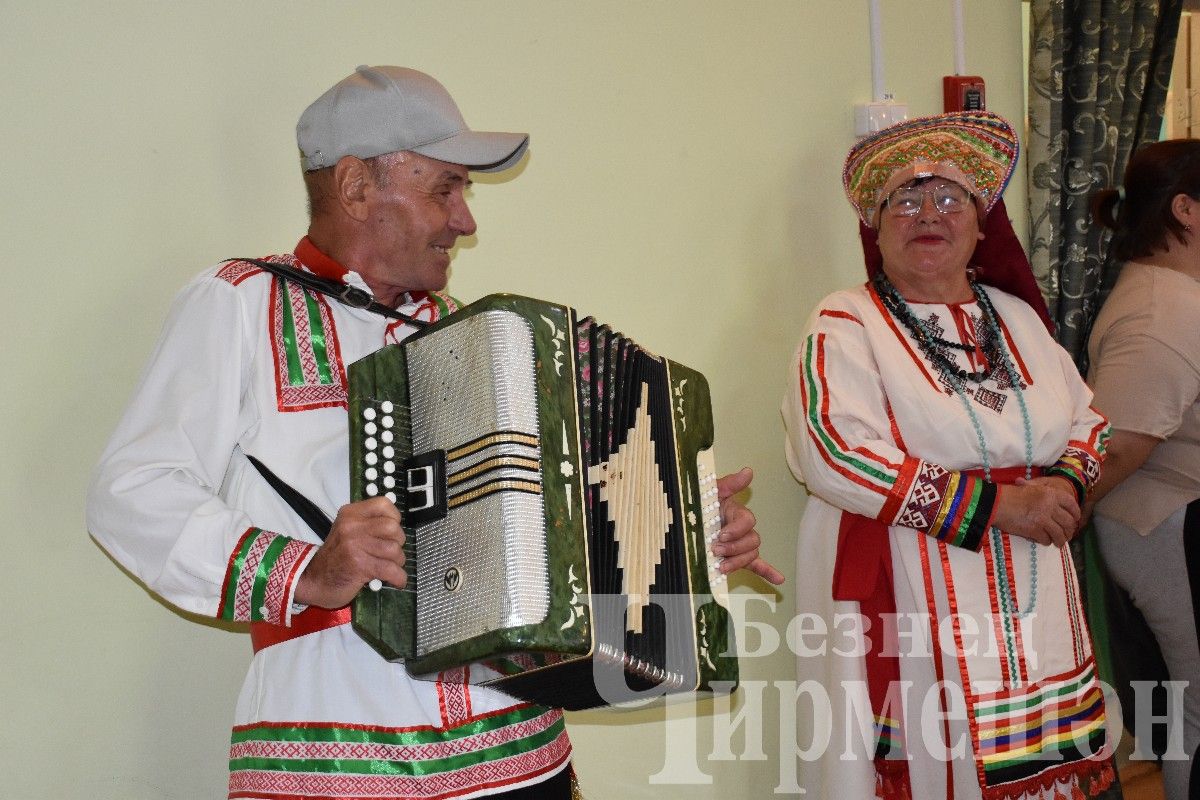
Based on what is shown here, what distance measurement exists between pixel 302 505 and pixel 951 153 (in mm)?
1764

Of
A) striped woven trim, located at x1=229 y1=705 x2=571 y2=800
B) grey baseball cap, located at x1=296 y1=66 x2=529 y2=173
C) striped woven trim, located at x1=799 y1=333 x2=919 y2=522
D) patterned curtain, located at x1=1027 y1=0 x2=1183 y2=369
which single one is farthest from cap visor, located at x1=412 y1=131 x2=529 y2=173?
patterned curtain, located at x1=1027 y1=0 x2=1183 y2=369

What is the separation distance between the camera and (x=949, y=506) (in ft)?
8.17

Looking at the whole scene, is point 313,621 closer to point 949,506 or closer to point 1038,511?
point 949,506

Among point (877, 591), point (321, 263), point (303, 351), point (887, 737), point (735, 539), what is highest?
point (321, 263)

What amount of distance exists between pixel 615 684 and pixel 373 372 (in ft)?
1.68

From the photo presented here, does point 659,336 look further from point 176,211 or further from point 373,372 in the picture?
point 373,372

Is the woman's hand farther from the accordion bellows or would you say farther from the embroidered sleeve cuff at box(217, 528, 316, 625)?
the embroidered sleeve cuff at box(217, 528, 316, 625)

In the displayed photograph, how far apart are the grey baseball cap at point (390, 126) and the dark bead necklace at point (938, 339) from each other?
3.78 ft

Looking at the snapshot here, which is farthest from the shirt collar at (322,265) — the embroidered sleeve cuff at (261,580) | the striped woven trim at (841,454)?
the striped woven trim at (841,454)

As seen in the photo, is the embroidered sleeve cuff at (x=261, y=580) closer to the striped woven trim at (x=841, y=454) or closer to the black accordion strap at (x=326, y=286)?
the black accordion strap at (x=326, y=286)

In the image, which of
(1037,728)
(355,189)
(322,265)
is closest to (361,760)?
(322,265)

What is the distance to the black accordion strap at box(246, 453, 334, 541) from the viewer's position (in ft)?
5.44

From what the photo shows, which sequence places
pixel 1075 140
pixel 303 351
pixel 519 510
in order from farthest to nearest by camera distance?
pixel 1075 140 < pixel 303 351 < pixel 519 510

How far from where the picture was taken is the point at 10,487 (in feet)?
6.27
